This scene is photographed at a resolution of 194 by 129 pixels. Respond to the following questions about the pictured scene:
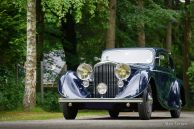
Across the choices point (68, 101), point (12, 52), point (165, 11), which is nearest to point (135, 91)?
point (68, 101)

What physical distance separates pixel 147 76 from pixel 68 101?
2.10 m

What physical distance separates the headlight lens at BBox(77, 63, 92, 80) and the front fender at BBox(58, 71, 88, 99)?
0.77ft

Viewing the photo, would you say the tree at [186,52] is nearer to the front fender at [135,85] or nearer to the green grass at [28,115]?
the green grass at [28,115]

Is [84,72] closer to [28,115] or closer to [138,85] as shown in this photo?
[138,85]

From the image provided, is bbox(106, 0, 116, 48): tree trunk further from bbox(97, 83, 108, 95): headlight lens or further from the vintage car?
bbox(97, 83, 108, 95): headlight lens

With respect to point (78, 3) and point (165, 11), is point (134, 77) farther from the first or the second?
point (165, 11)

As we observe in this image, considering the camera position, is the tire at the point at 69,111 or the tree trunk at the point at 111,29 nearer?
the tire at the point at 69,111

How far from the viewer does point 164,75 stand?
17547 millimetres

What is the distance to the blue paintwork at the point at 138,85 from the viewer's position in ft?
49.2

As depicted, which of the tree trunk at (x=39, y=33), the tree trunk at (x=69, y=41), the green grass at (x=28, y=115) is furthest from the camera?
the tree trunk at (x=69, y=41)

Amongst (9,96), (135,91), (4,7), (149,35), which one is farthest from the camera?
(149,35)

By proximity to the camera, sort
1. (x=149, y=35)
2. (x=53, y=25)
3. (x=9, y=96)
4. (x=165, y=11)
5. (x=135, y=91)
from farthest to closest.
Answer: (x=149, y=35)
(x=53, y=25)
(x=165, y=11)
(x=9, y=96)
(x=135, y=91)

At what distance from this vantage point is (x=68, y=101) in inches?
597

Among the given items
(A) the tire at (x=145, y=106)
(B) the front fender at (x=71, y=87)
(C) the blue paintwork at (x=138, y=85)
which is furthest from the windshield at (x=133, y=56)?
(A) the tire at (x=145, y=106)
